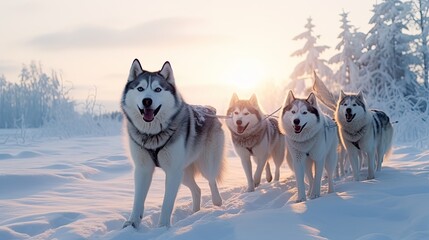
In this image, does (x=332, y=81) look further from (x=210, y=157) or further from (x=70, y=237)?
(x=70, y=237)

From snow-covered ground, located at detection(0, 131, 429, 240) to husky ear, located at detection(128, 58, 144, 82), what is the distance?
143 centimetres

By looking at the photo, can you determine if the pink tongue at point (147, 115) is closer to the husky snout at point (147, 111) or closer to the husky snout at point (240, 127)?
the husky snout at point (147, 111)

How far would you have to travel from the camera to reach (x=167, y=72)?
450cm

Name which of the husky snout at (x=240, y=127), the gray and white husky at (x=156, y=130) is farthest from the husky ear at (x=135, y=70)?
the husky snout at (x=240, y=127)

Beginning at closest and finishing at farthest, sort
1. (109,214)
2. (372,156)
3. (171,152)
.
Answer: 1. (171,152)
2. (109,214)
3. (372,156)

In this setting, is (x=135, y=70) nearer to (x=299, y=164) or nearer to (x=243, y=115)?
(x=299, y=164)

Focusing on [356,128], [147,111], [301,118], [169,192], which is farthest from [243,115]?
[147,111]

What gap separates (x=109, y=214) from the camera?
513 cm

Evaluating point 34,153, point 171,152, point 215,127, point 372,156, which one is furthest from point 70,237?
point 34,153

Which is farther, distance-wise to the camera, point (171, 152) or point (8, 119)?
point (8, 119)

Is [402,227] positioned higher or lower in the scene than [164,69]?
lower

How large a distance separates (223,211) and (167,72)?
1566 mm

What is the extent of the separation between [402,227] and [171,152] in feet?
6.83

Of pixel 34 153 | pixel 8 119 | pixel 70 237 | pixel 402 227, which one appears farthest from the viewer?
pixel 8 119
